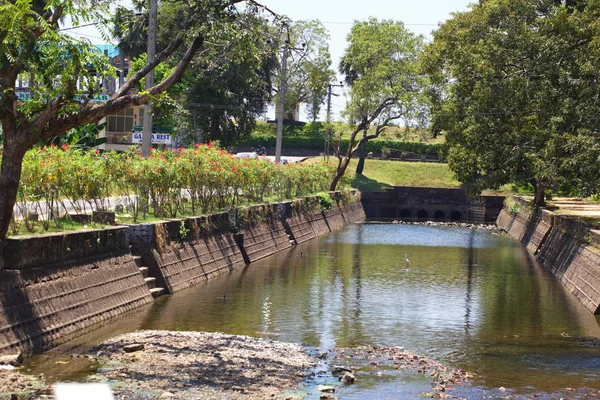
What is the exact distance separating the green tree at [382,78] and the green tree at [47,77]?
165 feet

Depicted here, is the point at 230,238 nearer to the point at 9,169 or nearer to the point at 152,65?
the point at 152,65

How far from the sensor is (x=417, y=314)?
→ 90.2 ft

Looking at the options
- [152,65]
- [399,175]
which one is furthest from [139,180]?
[399,175]

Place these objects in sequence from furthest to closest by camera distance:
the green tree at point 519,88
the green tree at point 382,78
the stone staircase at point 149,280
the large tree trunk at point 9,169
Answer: the green tree at point 382,78, the green tree at point 519,88, the stone staircase at point 149,280, the large tree trunk at point 9,169

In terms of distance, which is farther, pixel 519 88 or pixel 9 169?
pixel 519 88

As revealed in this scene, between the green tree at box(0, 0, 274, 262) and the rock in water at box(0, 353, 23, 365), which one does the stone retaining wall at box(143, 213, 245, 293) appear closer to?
the green tree at box(0, 0, 274, 262)

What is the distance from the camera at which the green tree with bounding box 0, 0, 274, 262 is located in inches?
741

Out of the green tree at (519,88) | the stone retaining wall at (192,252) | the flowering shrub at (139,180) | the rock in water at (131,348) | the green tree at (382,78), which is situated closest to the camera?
the rock in water at (131,348)

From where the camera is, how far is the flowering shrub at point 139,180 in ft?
81.3

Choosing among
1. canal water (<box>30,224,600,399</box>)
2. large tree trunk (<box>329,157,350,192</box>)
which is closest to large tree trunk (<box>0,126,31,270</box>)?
canal water (<box>30,224,600,399</box>)

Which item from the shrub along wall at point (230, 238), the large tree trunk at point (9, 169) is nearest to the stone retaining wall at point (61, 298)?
the large tree trunk at point (9, 169)

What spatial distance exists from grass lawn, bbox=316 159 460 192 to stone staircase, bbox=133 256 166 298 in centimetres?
5248

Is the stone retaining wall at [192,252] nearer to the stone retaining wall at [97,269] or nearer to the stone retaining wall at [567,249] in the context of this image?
the stone retaining wall at [97,269]

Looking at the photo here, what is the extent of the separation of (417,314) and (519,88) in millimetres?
18140
